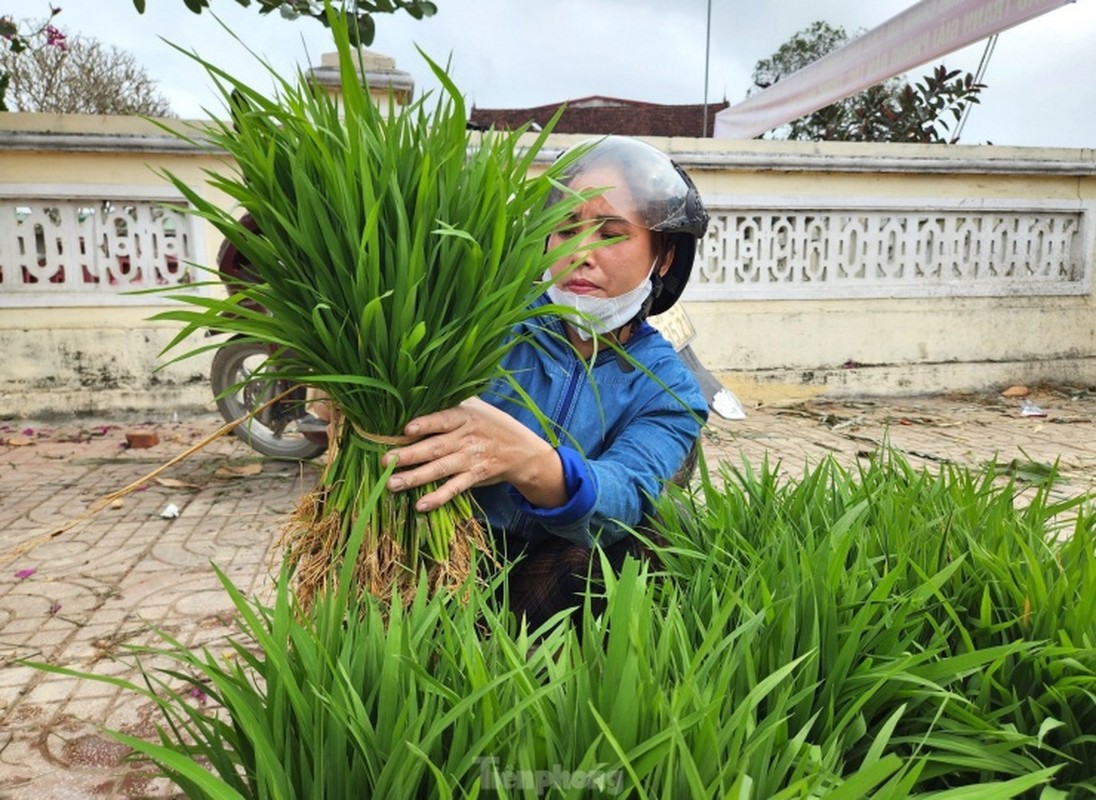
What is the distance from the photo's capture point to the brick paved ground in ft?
6.53

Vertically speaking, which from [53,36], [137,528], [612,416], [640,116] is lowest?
[137,528]

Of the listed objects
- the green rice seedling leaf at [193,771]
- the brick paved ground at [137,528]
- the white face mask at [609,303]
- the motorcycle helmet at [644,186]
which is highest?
the motorcycle helmet at [644,186]

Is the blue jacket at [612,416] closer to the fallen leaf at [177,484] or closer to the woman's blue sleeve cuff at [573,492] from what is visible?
the woman's blue sleeve cuff at [573,492]

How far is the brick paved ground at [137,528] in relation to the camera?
1990 mm

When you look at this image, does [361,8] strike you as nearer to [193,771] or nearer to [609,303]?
[609,303]

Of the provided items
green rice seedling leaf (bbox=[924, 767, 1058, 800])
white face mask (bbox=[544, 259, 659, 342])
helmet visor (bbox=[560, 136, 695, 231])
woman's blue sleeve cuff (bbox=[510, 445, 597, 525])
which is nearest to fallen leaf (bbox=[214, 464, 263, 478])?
white face mask (bbox=[544, 259, 659, 342])

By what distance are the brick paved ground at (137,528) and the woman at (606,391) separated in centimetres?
44

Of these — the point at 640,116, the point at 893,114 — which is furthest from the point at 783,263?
the point at 640,116

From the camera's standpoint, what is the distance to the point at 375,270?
37.1 inches

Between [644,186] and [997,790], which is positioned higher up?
[644,186]

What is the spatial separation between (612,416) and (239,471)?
335 cm

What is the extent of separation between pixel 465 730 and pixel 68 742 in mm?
1719

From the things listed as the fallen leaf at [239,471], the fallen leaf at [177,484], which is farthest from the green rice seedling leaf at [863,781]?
the fallen leaf at [239,471]

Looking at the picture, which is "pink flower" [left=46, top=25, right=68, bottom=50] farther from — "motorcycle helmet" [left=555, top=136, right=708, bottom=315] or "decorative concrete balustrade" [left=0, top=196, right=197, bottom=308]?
"motorcycle helmet" [left=555, top=136, right=708, bottom=315]
